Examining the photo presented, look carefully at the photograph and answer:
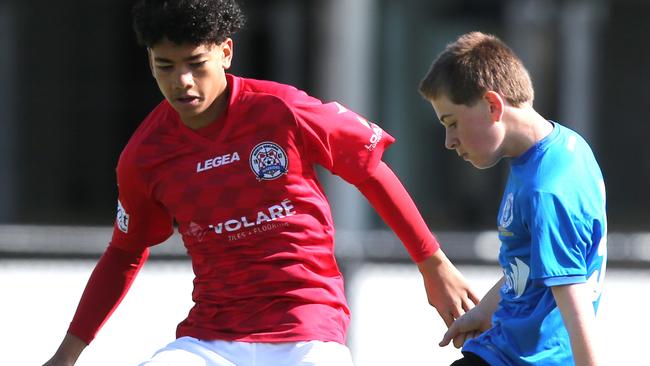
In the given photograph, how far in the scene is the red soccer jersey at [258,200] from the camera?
3377 mm

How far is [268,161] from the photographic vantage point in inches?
134

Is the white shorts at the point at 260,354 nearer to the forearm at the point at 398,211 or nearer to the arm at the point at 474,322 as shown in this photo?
the arm at the point at 474,322

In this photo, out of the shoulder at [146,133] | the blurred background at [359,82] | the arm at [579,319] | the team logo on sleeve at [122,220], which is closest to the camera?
the arm at [579,319]

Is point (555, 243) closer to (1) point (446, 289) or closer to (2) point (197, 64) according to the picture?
(1) point (446, 289)

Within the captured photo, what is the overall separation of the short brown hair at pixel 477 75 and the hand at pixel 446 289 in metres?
0.62

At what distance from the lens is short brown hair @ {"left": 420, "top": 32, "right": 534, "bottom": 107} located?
3119 millimetres

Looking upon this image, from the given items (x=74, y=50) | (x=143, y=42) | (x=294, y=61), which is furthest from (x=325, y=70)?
(x=143, y=42)

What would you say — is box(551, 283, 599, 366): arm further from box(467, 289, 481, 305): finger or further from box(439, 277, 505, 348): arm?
box(467, 289, 481, 305): finger

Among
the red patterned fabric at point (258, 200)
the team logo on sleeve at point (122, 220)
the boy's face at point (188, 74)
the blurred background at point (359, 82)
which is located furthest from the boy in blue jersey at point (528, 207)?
the blurred background at point (359, 82)

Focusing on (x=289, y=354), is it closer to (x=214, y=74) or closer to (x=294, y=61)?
(x=214, y=74)

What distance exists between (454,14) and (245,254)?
11.5 meters

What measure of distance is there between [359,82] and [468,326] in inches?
363

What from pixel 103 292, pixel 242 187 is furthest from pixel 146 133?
pixel 103 292

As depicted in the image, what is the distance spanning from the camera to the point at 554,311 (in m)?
3.02
